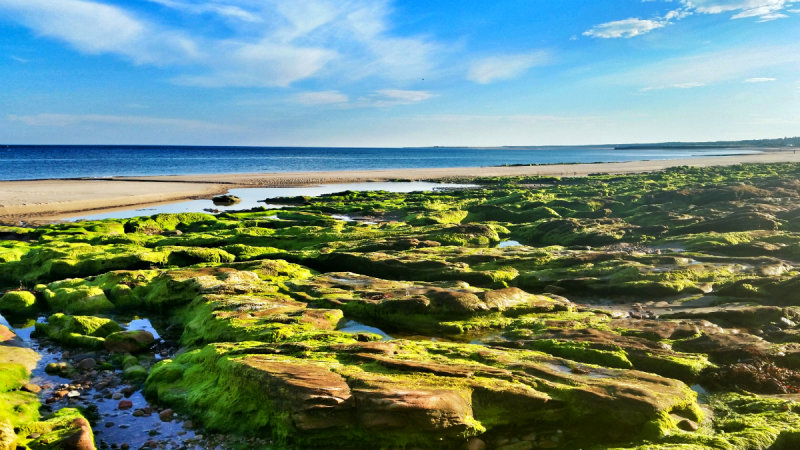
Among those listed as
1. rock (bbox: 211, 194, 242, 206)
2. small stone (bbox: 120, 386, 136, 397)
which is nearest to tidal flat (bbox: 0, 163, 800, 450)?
small stone (bbox: 120, 386, 136, 397)

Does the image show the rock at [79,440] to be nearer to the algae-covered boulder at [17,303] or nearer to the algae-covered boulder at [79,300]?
the algae-covered boulder at [79,300]

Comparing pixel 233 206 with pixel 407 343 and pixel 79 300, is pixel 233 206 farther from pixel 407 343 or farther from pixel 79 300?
pixel 407 343

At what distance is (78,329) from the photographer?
12.4 metres

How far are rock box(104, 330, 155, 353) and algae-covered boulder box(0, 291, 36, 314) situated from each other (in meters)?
5.45

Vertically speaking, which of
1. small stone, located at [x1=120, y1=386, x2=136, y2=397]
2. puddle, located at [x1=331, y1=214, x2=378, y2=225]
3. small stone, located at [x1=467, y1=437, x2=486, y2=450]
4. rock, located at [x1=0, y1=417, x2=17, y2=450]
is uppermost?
rock, located at [x1=0, y1=417, x2=17, y2=450]

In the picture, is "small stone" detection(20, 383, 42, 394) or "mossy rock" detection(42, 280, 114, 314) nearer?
"small stone" detection(20, 383, 42, 394)

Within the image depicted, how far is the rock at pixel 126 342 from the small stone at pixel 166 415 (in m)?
3.75

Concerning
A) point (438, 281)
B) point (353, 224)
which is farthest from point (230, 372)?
point (353, 224)

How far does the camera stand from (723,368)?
9.70 m

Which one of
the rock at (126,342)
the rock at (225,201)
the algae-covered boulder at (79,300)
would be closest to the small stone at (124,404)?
the rock at (126,342)

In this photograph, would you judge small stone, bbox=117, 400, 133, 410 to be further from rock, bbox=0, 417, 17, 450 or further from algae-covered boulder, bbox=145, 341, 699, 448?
rock, bbox=0, 417, 17, 450

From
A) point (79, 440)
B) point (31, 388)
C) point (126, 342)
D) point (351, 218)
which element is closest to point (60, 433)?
point (79, 440)

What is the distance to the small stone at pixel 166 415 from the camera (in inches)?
335

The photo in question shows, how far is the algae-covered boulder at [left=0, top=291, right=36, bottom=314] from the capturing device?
49.0 feet
